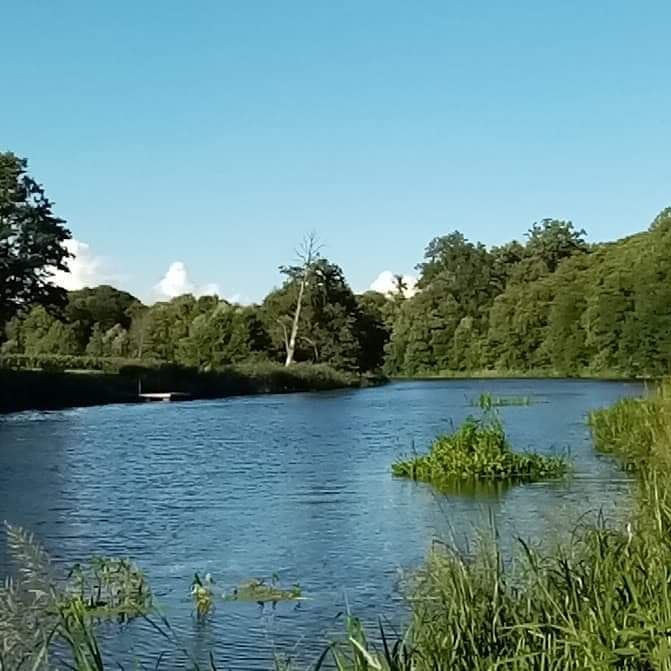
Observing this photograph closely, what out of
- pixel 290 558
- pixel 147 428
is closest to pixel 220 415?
pixel 147 428

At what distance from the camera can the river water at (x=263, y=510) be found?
806 centimetres

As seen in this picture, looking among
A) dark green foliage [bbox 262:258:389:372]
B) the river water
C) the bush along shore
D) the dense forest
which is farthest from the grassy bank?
dark green foliage [bbox 262:258:389:372]

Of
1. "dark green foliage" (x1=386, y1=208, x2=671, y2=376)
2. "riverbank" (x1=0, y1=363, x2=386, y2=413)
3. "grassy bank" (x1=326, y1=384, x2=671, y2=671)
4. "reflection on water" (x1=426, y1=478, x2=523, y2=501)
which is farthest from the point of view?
"dark green foliage" (x1=386, y1=208, x2=671, y2=376)

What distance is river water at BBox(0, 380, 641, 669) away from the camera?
806cm

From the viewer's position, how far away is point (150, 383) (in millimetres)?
47812

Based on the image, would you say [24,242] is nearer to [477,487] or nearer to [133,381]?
[133,381]

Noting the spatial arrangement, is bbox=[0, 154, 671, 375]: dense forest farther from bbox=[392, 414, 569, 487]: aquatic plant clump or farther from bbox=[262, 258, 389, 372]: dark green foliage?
bbox=[392, 414, 569, 487]: aquatic plant clump

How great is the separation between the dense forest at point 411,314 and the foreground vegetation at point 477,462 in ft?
95.7

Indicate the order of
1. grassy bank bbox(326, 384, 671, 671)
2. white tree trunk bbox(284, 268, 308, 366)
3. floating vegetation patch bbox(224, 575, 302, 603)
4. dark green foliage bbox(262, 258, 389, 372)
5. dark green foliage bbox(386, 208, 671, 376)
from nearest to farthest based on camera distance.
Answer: grassy bank bbox(326, 384, 671, 671)
floating vegetation patch bbox(224, 575, 302, 603)
dark green foliage bbox(386, 208, 671, 376)
white tree trunk bbox(284, 268, 308, 366)
dark green foliage bbox(262, 258, 389, 372)

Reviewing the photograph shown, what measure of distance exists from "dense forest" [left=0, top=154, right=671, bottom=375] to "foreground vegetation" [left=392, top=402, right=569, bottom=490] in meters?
29.2

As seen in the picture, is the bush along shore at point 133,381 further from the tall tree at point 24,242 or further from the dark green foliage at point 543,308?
the dark green foliage at point 543,308

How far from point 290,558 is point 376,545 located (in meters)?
0.89

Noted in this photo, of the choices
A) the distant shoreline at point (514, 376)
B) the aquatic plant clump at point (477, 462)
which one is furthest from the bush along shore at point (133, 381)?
the aquatic plant clump at point (477, 462)

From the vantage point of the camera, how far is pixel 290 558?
10516 mm
